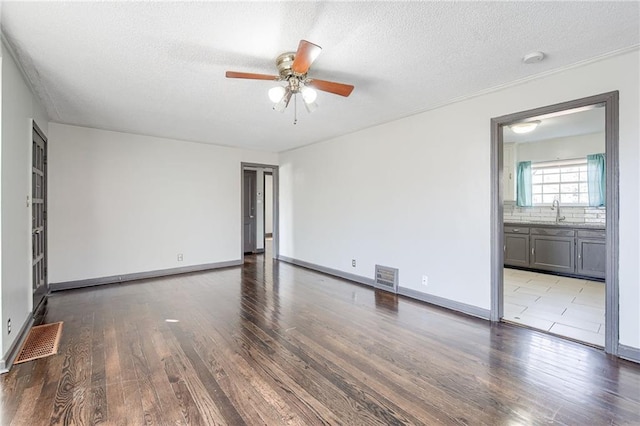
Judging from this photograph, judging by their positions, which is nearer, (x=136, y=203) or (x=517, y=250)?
(x=136, y=203)

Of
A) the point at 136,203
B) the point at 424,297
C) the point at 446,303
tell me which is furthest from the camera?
the point at 136,203

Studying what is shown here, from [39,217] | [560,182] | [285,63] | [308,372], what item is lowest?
[308,372]

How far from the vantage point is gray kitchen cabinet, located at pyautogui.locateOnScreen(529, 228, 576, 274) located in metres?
5.09

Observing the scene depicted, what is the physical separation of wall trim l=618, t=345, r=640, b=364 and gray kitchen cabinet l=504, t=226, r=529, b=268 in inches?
137

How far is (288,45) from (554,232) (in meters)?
5.59

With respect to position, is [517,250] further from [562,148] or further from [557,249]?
[562,148]

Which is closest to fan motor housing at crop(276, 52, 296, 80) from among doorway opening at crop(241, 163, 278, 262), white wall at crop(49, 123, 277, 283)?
Result: white wall at crop(49, 123, 277, 283)

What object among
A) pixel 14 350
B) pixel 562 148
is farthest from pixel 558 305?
pixel 14 350

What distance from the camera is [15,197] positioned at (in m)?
2.57

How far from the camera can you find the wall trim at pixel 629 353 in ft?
7.69

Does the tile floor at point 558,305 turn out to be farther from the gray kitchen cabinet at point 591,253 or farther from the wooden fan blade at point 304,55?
the wooden fan blade at point 304,55

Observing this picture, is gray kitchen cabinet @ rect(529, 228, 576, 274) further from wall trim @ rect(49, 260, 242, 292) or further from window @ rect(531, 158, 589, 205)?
wall trim @ rect(49, 260, 242, 292)

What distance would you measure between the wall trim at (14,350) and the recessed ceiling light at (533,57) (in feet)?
15.6

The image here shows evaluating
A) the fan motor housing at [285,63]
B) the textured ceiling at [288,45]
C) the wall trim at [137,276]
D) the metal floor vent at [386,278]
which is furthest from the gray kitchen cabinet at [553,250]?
the wall trim at [137,276]
